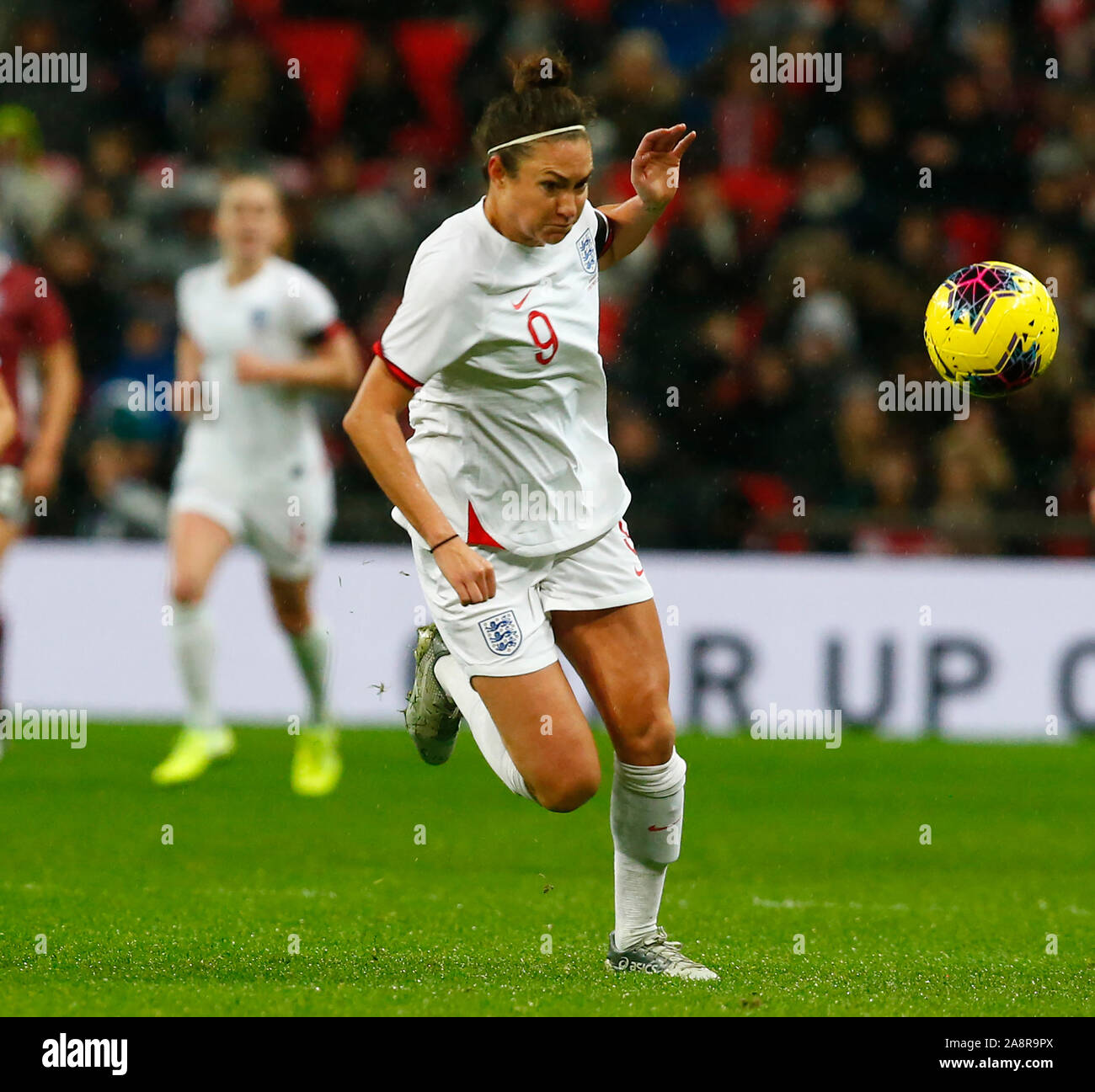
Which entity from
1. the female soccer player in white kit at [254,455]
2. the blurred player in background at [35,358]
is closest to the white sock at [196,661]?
the female soccer player in white kit at [254,455]

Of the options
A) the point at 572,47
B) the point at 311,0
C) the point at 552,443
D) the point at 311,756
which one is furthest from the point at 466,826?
the point at 311,0

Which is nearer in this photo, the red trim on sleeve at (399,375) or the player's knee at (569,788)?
the red trim on sleeve at (399,375)

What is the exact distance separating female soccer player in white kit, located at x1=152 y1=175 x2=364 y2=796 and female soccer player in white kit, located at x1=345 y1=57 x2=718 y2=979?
3926mm

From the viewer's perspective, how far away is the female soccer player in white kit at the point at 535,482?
4.93m

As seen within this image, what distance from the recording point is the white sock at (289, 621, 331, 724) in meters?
9.34

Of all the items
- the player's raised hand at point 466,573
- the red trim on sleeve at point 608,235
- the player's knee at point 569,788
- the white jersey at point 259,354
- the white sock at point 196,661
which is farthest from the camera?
the white jersey at point 259,354

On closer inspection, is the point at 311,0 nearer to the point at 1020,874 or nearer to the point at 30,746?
the point at 30,746

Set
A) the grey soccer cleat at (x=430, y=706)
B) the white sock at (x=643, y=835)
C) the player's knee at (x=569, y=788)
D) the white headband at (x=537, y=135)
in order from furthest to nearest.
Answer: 1. the grey soccer cleat at (x=430, y=706)
2. the white sock at (x=643, y=835)
3. the player's knee at (x=569, y=788)
4. the white headband at (x=537, y=135)

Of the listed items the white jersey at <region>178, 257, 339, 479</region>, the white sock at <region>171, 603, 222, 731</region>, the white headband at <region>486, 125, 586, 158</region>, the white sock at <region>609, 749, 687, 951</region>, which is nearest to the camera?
the white headband at <region>486, 125, 586, 158</region>

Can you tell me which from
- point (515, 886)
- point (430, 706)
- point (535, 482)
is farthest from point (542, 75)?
point (515, 886)

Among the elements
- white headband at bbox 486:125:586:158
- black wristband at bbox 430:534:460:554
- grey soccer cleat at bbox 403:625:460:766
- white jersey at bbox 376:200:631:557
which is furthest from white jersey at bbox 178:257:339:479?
black wristband at bbox 430:534:460:554

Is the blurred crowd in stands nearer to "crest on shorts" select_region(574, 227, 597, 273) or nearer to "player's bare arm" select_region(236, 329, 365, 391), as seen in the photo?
"player's bare arm" select_region(236, 329, 365, 391)

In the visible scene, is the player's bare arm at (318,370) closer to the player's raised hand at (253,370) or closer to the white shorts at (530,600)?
the player's raised hand at (253,370)

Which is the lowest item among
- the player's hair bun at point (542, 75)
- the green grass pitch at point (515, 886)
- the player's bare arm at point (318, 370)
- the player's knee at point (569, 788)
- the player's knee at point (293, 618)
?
the green grass pitch at point (515, 886)
